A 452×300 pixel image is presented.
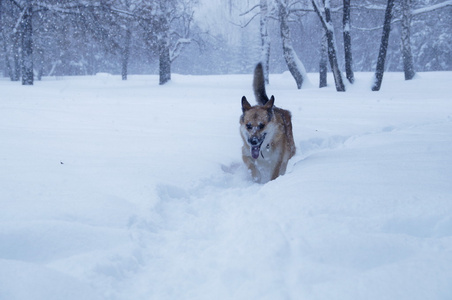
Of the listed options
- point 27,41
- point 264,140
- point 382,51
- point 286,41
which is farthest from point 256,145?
point 27,41

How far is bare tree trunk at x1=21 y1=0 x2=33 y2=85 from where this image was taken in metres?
16.2

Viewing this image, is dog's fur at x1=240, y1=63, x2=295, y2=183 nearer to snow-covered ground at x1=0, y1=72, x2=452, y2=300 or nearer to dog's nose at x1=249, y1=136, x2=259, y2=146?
dog's nose at x1=249, y1=136, x2=259, y2=146

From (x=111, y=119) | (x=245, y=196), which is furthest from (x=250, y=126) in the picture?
(x=111, y=119)

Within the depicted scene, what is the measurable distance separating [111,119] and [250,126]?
4101mm

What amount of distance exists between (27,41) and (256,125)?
17120 millimetres

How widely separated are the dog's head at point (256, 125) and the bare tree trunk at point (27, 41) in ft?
53.5

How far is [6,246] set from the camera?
2047mm

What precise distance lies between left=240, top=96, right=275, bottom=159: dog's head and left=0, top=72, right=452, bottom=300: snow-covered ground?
0.55 meters

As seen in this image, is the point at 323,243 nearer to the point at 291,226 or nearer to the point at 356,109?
the point at 291,226

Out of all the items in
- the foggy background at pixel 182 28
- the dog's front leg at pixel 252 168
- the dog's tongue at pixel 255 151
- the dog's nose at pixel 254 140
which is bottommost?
the dog's front leg at pixel 252 168

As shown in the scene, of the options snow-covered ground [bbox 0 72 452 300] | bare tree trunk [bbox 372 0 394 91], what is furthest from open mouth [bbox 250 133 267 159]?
bare tree trunk [bbox 372 0 394 91]

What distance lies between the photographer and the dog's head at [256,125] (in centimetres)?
445

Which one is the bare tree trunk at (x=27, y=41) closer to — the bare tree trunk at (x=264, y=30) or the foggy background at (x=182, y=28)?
the foggy background at (x=182, y=28)

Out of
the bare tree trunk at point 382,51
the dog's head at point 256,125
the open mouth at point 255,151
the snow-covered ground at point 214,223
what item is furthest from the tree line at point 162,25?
the open mouth at point 255,151
